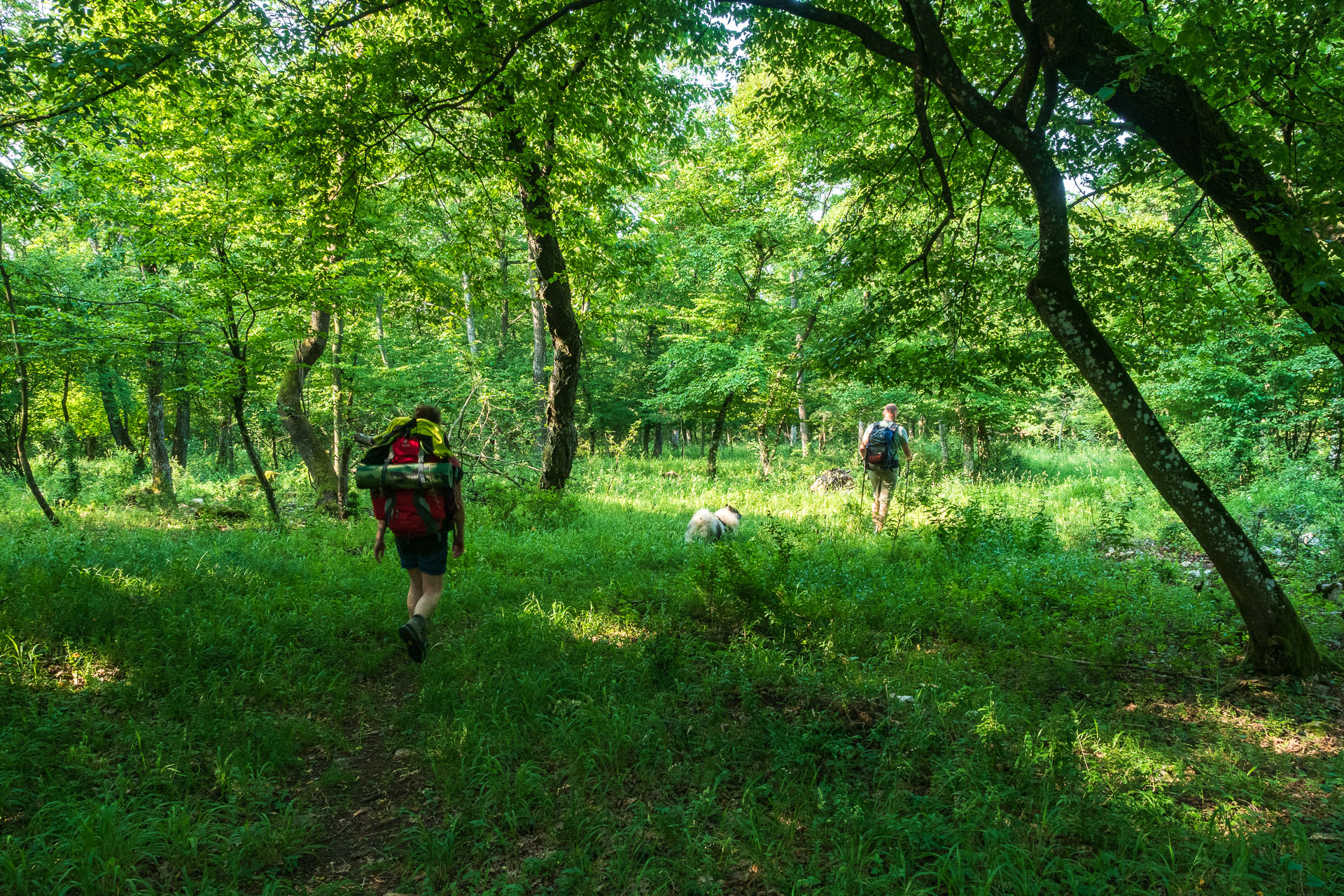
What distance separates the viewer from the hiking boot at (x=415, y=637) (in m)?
4.59

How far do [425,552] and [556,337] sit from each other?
18.9ft

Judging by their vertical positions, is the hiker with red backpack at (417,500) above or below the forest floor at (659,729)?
above

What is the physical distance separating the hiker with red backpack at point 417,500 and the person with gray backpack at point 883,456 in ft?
21.6

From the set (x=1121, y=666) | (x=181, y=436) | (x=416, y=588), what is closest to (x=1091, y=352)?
(x=1121, y=666)

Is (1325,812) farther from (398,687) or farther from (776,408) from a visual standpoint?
(776,408)

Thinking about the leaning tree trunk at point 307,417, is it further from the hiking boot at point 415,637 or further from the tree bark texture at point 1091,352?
the tree bark texture at point 1091,352

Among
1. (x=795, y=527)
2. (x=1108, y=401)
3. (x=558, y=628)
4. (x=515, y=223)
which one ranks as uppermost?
(x=515, y=223)

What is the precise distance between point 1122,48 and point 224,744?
751 cm

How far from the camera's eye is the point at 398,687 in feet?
A: 15.0

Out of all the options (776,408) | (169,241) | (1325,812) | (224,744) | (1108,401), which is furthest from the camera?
(776,408)

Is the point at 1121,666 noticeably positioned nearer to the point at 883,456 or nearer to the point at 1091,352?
the point at 1091,352

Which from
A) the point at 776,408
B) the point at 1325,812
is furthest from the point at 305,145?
the point at 776,408

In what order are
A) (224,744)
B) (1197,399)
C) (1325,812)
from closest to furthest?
1. (1325,812)
2. (224,744)
3. (1197,399)

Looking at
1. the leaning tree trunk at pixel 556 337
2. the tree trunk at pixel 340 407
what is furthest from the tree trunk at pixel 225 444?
the leaning tree trunk at pixel 556 337
